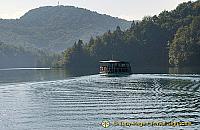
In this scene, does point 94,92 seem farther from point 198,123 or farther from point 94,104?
point 198,123

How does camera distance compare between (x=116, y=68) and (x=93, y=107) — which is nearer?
(x=93, y=107)

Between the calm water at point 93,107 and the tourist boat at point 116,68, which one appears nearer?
the calm water at point 93,107

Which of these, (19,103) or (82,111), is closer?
(82,111)

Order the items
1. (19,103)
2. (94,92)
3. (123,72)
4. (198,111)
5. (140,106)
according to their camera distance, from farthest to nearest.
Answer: (123,72) → (94,92) → (19,103) → (140,106) → (198,111)

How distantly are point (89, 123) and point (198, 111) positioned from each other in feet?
55.0

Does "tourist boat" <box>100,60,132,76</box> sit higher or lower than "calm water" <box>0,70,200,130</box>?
higher

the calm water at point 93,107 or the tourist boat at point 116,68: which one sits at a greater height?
the tourist boat at point 116,68

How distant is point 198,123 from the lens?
5362 centimetres

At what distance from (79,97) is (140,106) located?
17.0m

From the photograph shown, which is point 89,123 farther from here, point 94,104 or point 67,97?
point 67,97

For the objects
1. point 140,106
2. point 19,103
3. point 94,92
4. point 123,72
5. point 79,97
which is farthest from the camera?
point 123,72

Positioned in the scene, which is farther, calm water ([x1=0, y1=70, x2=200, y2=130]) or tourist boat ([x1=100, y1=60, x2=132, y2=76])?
tourist boat ([x1=100, y1=60, x2=132, y2=76])

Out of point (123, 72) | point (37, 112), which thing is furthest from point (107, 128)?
point (123, 72)

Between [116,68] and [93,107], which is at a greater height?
[116,68]
